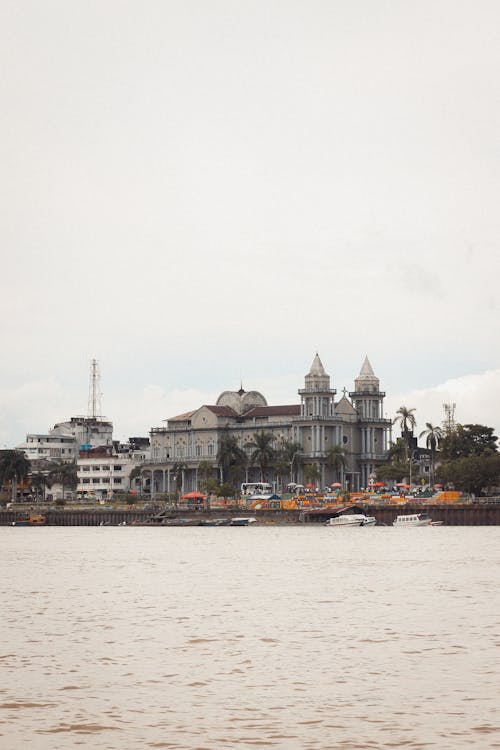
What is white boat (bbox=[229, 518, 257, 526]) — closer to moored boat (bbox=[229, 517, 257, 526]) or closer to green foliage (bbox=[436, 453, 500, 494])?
moored boat (bbox=[229, 517, 257, 526])

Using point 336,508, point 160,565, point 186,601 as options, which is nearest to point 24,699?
point 186,601

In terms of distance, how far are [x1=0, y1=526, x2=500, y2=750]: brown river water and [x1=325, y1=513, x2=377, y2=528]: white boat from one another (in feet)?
292

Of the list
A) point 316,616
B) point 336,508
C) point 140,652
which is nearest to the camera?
point 140,652

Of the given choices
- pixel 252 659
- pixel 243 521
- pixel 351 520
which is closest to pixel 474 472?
pixel 351 520

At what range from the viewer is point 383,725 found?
88.4ft

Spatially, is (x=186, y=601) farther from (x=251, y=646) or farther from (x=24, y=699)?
(x=24, y=699)

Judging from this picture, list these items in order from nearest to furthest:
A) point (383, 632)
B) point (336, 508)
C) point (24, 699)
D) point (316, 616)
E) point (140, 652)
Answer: point (24, 699)
point (140, 652)
point (383, 632)
point (316, 616)
point (336, 508)

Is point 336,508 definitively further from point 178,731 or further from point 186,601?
point 178,731

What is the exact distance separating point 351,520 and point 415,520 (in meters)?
8.68

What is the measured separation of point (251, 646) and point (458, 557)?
50.3 metres

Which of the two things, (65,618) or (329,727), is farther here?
(65,618)

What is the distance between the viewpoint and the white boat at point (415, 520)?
158 metres

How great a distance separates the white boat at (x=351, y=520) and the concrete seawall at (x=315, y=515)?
297 centimetres

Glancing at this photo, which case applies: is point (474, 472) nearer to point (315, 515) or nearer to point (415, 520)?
point (415, 520)
